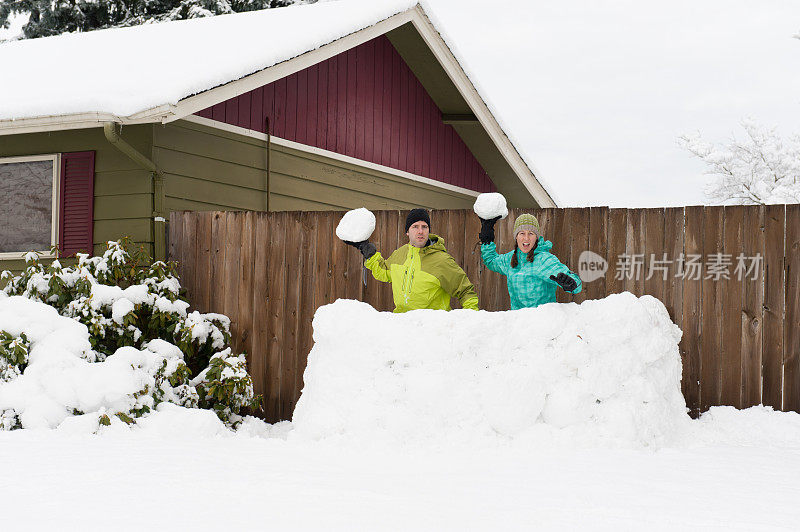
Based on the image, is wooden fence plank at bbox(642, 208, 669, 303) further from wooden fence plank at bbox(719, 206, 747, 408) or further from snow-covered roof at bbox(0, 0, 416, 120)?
snow-covered roof at bbox(0, 0, 416, 120)

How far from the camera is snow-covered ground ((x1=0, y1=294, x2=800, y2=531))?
159 inches

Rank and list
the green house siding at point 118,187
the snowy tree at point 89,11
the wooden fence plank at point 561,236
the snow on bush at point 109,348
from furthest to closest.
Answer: the snowy tree at point 89,11 < the green house siding at point 118,187 < the wooden fence plank at point 561,236 < the snow on bush at point 109,348

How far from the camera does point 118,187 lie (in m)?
8.16

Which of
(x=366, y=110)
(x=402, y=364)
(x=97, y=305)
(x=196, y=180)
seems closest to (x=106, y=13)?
(x=366, y=110)

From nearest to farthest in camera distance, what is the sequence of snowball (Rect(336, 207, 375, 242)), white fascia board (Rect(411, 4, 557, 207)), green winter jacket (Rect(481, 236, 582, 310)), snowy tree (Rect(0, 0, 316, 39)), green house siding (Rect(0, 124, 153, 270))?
green winter jacket (Rect(481, 236, 582, 310)) < snowball (Rect(336, 207, 375, 242)) < green house siding (Rect(0, 124, 153, 270)) < white fascia board (Rect(411, 4, 557, 207)) < snowy tree (Rect(0, 0, 316, 39))

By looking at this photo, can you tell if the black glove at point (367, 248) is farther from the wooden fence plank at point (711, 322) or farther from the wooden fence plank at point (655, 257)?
the wooden fence plank at point (711, 322)

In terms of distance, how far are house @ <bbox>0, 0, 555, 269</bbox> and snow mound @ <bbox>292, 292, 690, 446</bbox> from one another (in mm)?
3034

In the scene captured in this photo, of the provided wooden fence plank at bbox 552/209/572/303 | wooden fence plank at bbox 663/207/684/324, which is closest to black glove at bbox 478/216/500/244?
wooden fence plank at bbox 552/209/572/303

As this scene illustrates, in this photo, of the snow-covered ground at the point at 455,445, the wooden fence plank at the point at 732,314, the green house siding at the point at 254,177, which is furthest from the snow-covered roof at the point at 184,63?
the wooden fence plank at the point at 732,314

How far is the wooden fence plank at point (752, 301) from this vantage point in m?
6.39

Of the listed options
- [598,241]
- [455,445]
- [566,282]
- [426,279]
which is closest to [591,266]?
[598,241]

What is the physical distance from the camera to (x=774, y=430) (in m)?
6.04

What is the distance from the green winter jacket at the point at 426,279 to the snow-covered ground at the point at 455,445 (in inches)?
15.9

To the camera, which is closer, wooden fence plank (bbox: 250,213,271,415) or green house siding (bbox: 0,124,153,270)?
wooden fence plank (bbox: 250,213,271,415)
